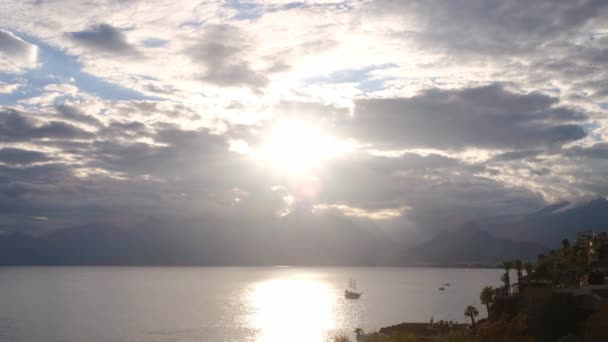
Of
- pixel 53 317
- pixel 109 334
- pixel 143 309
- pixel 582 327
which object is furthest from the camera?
pixel 143 309

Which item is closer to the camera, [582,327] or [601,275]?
[582,327]

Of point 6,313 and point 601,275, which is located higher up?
point 601,275

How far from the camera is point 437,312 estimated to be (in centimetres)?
17050

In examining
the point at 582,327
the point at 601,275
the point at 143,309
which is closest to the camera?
A: the point at 582,327

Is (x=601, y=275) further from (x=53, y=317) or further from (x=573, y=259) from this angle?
(x=53, y=317)

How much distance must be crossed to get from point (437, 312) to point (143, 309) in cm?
9540

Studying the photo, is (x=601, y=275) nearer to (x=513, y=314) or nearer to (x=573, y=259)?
(x=573, y=259)

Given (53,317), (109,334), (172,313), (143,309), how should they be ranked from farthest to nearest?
(143,309) < (172,313) < (53,317) < (109,334)

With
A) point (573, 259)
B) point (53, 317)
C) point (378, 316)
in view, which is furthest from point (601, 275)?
point (53, 317)

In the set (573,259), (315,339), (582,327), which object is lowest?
(315,339)

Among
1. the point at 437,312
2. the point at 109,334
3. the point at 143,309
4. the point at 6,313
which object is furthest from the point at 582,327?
the point at 6,313

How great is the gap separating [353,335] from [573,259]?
56.1 m

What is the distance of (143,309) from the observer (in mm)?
177625

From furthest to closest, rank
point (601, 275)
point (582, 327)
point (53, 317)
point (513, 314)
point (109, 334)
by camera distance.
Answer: point (53, 317) < point (109, 334) < point (601, 275) < point (513, 314) < point (582, 327)
